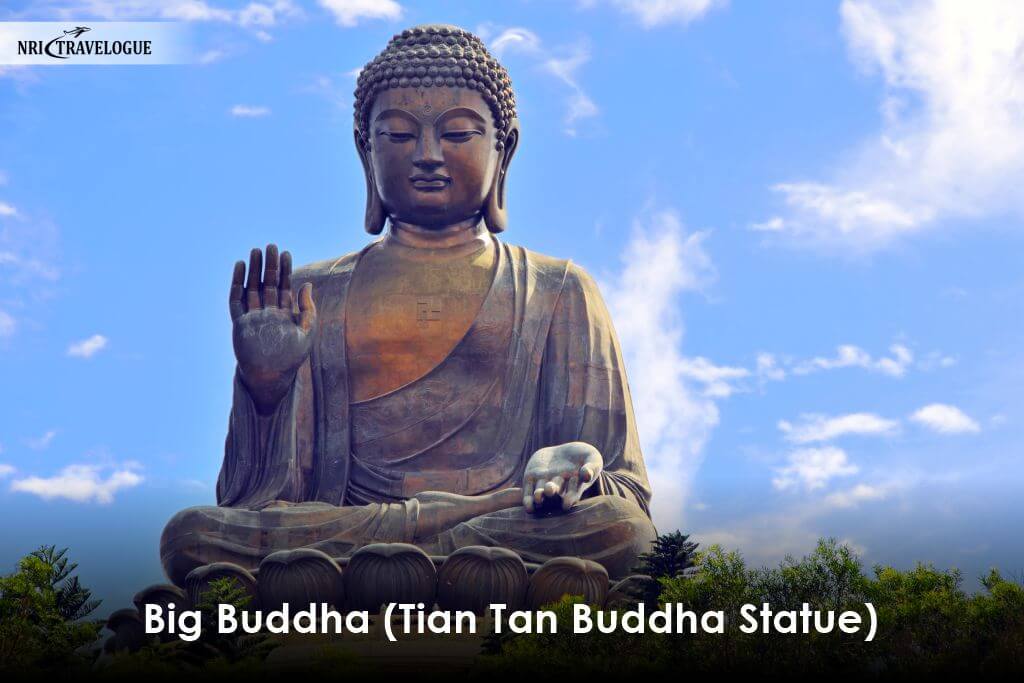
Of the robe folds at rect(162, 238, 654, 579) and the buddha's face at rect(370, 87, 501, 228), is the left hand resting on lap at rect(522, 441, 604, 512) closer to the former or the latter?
the robe folds at rect(162, 238, 654, 579)

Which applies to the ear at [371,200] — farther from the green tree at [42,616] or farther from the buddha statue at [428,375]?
the green tree at [42,616]

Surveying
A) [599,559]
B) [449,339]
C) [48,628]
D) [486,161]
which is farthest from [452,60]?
[48,628]

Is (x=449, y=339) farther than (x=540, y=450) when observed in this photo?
Yes

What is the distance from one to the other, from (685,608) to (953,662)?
1.96m

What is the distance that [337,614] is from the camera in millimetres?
12398

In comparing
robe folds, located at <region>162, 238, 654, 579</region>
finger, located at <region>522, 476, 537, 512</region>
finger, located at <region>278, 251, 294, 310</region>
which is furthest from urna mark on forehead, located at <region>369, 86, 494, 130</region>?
finger, located at <region>522, 476, 537, 512</region>

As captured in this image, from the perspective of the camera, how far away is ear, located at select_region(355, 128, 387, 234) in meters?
15.2

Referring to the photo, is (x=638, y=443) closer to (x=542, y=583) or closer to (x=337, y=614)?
(x=542, y=583)

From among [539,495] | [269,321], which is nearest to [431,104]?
[269,321]

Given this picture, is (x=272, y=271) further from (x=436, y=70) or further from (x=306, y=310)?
(x=436, y=70)

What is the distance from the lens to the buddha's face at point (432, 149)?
14.8m

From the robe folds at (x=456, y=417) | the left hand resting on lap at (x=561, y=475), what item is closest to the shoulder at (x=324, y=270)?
the robe folds at (x=456, y=417)

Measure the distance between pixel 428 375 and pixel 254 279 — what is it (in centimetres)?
155

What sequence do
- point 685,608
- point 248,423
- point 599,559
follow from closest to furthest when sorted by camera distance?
1. point 685,608
2. point 599,559
3. point 248,423
